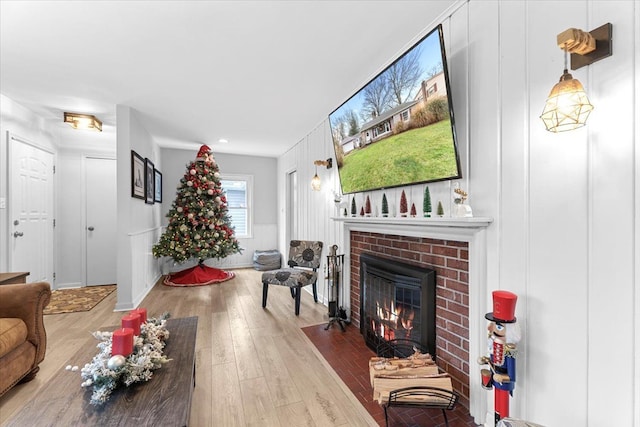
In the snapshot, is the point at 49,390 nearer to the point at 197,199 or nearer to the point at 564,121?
the point at 564,121

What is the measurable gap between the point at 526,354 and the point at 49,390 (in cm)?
213

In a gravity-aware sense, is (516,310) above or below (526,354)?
above

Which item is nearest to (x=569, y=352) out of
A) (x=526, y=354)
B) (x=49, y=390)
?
(x=526, y=354)

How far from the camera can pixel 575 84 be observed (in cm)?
99

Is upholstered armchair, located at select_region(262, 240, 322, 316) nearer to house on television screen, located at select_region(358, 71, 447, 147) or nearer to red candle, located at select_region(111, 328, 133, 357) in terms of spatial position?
house on television screen, located at select_region(358, 71, 447, 147)

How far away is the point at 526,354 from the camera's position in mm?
1302

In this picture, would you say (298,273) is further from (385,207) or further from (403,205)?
(403,205)

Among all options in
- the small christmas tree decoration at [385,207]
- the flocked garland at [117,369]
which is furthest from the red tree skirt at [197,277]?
the small christmas tree decoration at [385,207]

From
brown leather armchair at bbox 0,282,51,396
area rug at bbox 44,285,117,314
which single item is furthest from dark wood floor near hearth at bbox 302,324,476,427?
area rug at bbox 44,285,117,314

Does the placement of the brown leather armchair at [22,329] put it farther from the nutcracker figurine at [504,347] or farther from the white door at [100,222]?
the white door at [100,222]

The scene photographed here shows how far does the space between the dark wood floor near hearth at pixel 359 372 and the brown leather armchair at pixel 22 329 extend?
2.01 m

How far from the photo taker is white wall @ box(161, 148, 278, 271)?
216 inches

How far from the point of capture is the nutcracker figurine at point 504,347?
1224 mm

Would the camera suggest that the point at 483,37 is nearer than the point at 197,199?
Yes
